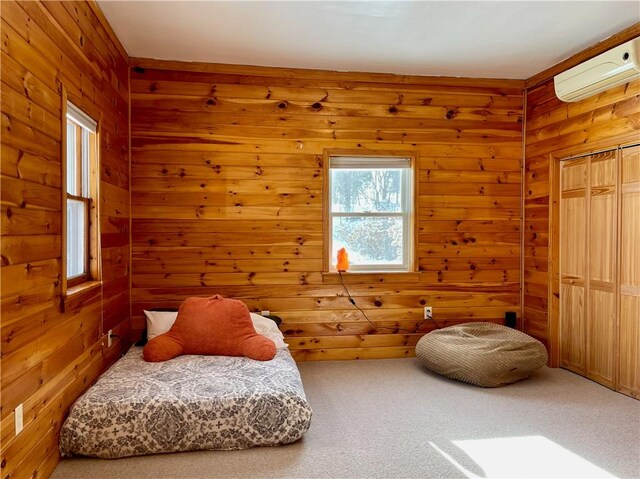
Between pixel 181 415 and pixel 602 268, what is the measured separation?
3.23m

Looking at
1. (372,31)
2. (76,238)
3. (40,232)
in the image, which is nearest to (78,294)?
(76,238)

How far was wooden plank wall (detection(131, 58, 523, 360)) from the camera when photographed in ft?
13.3

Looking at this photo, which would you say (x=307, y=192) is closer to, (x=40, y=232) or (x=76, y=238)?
Result: (x=76, y=238)

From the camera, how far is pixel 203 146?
411 centimetres

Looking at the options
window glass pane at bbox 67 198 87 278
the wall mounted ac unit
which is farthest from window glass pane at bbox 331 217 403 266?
window glass pane at bbox 67 198 87 278

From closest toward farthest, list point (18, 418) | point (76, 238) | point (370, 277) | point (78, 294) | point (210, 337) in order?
point (18, 418), point (78, 294), point (76, 238), point (210, 337), point (370, 277)

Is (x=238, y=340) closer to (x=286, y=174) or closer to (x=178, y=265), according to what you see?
(x=178, y=265)

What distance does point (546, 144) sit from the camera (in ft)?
13.9

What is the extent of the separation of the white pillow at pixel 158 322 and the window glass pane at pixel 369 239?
1504 millimetres

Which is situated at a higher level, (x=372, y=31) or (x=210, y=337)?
(x=372, y=31)

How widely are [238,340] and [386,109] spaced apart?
8.12ft

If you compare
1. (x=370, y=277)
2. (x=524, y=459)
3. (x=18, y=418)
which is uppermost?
(x=370, y=277)

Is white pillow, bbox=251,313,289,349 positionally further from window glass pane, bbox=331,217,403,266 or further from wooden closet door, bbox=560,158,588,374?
wooden closet door, bbox=560,158,588,374

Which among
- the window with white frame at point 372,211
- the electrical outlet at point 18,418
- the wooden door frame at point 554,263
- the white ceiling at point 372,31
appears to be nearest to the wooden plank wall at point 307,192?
the window with white frame at point 372,211
